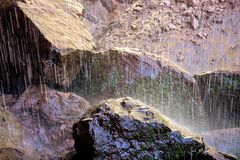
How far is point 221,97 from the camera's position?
20.4 ft

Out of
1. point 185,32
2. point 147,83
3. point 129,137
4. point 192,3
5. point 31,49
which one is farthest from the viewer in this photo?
point 192,3

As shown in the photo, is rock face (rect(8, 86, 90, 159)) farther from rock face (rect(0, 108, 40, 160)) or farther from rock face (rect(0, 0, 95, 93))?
rock face (rect(0, 0, 95, 93))

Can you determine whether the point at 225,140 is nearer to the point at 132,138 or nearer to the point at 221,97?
the point at 221,97

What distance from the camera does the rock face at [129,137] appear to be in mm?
3826

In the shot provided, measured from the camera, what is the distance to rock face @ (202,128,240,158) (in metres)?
5.25

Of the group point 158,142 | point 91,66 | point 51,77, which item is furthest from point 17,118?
point 158,142

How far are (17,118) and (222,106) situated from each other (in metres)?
3.68

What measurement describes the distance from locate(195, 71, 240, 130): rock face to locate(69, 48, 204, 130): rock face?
0.21 meters

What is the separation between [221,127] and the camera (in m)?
6.24

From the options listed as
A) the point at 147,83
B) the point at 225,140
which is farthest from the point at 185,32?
the point at 225,140

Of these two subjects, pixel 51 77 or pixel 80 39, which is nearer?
pixel 51 77

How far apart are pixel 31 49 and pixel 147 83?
2157 millimetres

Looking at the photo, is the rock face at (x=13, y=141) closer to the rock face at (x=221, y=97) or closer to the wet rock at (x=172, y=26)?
the rock face at (x=221, y=97)

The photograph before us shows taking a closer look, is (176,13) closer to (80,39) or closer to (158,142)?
(80,39)
